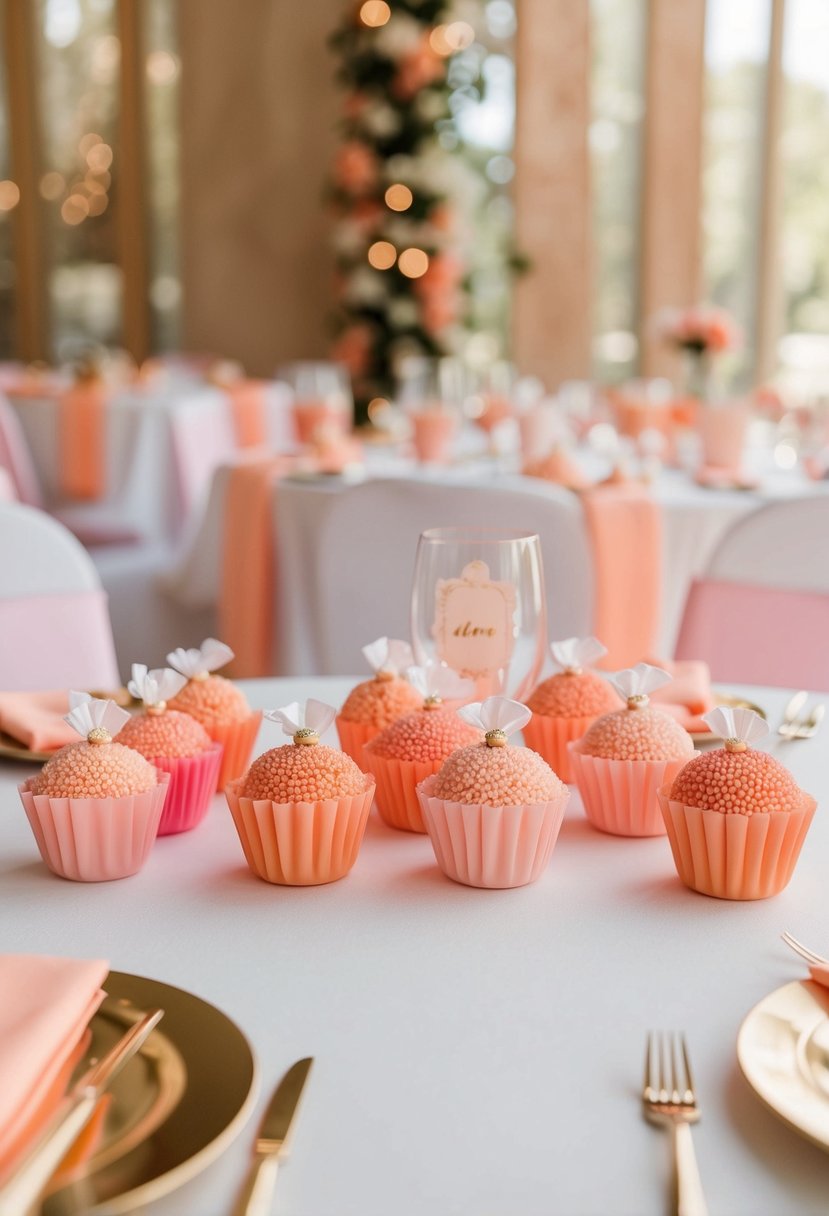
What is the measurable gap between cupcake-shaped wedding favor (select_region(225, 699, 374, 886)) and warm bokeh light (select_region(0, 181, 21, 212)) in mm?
9231

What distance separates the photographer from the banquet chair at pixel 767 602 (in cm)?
189

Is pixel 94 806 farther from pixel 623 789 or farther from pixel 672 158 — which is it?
pixel 672 158

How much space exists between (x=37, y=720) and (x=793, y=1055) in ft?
2.51

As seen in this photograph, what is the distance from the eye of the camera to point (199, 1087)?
26.0 inches

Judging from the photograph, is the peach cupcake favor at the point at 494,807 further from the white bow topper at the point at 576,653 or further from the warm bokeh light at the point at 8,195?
the warm bokeh light at the point at 8,195

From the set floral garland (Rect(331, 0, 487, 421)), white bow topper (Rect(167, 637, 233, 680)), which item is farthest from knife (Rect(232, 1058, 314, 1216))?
floral garland (Rect(331, 0, 487, 421))

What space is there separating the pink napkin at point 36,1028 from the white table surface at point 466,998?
8 cm

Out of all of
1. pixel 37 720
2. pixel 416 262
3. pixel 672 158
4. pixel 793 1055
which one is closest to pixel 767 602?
pixel 37 720

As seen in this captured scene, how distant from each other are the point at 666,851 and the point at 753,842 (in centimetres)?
13

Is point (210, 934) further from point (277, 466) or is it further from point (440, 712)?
point (277, 466)

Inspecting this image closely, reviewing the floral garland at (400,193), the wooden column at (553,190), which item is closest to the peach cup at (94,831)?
the floral garland at (400,193)

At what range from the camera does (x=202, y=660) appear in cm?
116

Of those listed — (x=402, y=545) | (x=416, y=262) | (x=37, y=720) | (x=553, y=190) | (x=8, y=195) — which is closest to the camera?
(x=37, y=720)

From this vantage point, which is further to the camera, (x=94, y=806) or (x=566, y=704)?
(x=566, y=704)
